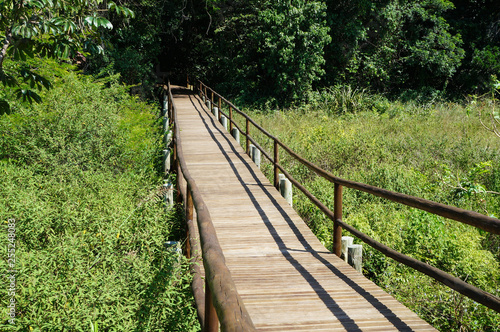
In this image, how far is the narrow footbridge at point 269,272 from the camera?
1907 millimetres

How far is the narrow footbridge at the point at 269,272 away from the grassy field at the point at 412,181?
1577 millimetres

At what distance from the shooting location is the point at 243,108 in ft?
81.0

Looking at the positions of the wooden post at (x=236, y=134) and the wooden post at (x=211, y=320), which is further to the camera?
the wooden post at (x=236, y=134)

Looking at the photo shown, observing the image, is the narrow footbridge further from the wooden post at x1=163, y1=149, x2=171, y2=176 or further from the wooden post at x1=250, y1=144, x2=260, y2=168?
the wooden post at x1=250, y1=144, x2=260, y2=168

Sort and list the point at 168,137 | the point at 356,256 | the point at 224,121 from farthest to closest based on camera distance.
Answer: the point at 224,121 < the point at 168,137 < the point at 356,256

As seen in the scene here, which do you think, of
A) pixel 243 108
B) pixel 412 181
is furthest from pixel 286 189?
pixel 243 108

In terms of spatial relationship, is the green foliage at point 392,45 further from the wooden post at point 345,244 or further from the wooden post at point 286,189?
the wooden post at point 345,244

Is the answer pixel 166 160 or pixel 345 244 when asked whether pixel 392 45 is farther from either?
pixel 345 244

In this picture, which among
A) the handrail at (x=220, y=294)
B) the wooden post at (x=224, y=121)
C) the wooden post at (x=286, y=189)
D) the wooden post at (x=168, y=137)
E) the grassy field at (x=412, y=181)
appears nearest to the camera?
the handrail at (x=220, y=294)

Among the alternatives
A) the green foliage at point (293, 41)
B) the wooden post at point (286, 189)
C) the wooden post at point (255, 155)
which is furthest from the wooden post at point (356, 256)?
the green foliage at point (293, 41)

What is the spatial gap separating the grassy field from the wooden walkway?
1504 mm

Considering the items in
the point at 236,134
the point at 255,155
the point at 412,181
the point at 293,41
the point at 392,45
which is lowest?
the point at 412,181

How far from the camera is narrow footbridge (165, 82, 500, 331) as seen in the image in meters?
1.91

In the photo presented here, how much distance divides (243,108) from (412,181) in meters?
14.9
